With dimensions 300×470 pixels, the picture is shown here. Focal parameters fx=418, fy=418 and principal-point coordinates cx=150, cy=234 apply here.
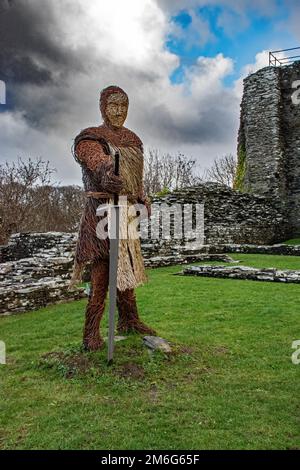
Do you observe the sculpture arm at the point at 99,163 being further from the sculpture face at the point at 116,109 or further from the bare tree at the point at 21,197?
the bare tree at the point at 21,197

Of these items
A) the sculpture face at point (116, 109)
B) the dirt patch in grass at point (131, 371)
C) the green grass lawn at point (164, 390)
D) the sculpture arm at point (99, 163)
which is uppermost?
the sculpture face at point (116, 109)

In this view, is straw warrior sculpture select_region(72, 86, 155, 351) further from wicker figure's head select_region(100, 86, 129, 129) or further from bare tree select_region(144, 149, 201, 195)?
bare tree select_region(144, 149, 201, 195)

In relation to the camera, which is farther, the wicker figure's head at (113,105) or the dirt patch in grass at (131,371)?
the wicker figure's head at (113,105)

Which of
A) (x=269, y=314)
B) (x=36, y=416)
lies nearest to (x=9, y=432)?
(x=36, y=416)

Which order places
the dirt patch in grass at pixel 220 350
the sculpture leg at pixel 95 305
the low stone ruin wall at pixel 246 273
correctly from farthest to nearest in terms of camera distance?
the low stone ruin wall at pixel 246 273
the dirt patch in grass at pixel 220 350
the sculpture leg at pixel 95 305

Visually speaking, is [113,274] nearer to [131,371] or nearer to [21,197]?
[131,371]

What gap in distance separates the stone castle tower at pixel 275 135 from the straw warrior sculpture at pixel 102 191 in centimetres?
2045

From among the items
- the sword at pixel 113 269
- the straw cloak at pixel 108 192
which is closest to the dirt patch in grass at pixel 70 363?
the sword at pixel 113 269

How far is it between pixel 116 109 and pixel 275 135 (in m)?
21.2

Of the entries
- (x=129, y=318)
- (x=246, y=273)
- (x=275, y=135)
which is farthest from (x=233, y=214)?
(x=129, y=318)

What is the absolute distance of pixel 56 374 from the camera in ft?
14.9

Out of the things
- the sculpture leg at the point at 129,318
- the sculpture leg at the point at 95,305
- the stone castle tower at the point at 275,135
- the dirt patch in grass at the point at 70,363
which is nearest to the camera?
the dirt patch in grass at the point at 70,363

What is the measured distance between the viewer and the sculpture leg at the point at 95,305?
470 cm

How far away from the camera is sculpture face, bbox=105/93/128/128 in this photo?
4766 millimetres
